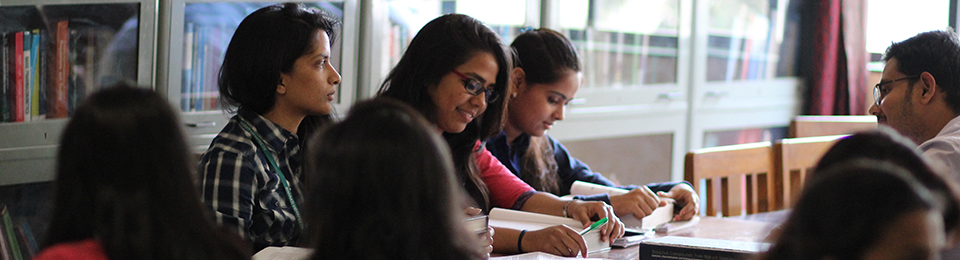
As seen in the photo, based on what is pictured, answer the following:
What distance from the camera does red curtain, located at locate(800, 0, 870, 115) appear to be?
4105mm

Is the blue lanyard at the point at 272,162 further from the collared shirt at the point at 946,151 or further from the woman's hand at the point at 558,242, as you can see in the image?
the collared shirt at the point at 946,151

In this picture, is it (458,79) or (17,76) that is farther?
(17,76)

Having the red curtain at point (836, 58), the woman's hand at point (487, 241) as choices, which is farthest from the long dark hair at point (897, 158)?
the red curtain at point (836, 58)

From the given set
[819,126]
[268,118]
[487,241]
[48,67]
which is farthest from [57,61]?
[819,126]

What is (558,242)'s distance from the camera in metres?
1.45

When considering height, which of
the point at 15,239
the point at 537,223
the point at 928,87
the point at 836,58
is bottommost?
the point at 15,239

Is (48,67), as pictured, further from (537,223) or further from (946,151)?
(946,151)

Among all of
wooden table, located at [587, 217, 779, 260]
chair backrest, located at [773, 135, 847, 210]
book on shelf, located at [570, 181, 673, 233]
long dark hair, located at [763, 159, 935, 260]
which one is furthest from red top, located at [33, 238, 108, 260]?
chair backrest, located at [773, 135, 847, 210]

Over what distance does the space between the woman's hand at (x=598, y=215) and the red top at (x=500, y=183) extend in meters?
0.22

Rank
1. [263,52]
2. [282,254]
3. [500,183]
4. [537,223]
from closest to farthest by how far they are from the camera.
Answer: [282,254] → [263,52] → [537,223] → [500,183]

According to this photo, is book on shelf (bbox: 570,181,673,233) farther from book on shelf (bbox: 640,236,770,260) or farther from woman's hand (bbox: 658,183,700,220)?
book on shelf (bbox: 640,236,770,260)

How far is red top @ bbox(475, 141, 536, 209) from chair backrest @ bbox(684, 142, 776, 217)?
519mm

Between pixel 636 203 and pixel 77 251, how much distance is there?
1213 millimetres

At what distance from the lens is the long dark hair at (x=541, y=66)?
82.8 inches
